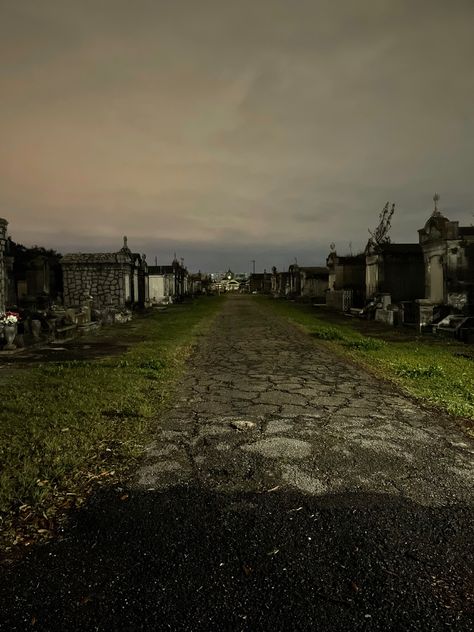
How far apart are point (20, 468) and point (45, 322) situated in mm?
9159

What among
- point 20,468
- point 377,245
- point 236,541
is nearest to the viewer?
point 236,541

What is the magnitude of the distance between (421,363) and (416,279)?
13.6 metres

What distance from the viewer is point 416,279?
792 inches

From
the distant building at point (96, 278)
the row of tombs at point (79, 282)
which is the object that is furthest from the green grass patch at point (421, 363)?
the distant building at point (96, 278)

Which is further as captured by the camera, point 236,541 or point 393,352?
point 393,352

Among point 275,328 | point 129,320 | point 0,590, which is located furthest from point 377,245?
point 0,590

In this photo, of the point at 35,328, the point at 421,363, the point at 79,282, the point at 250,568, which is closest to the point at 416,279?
the point at 421,363

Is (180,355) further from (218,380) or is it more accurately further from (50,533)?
(50,533)

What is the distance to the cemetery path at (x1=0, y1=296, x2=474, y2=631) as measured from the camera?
191 cm

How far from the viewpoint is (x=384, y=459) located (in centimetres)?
355

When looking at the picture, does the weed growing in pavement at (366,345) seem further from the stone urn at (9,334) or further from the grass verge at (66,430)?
the stone urn at (9,334)

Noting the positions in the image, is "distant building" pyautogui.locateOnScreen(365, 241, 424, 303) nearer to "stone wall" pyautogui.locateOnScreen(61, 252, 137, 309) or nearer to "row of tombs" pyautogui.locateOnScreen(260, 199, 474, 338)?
"row of tombs" pyautogui.locateOnScreen(260, 199, 474, 338)

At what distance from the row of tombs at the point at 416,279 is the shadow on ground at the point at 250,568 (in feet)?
35.3

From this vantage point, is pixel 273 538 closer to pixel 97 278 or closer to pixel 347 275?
pixel 97 278
